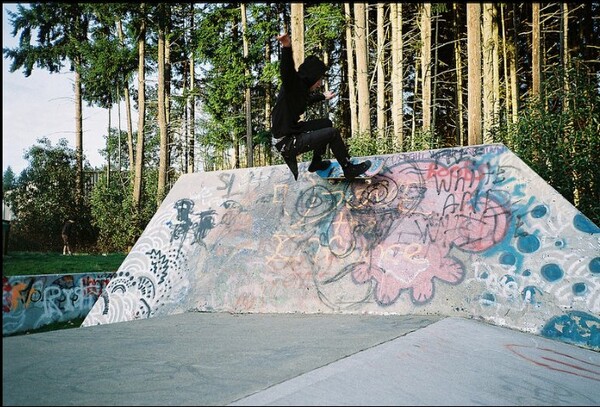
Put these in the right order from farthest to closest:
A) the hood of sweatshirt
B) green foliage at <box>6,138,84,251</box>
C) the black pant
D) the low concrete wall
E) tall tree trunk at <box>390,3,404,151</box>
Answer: green foliage at <box>6,138,84,251</box>, tall tree trunk at <box>390,3,404,151</box>, the low concrete wall, the black pant, the hood of sweatshirt

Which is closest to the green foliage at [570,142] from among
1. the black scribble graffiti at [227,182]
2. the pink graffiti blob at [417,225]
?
the pink graffiti blob at [417,225]

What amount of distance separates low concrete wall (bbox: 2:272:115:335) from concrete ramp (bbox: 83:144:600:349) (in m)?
3.50

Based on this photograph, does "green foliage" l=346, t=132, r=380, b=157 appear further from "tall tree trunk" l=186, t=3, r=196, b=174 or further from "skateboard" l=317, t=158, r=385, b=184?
"tall tree trunk" l=186, t=3, r=196, b=174

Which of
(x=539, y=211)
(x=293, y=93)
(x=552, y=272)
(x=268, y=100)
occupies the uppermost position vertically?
(x=268, y=100)

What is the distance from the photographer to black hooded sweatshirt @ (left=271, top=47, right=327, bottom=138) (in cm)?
527

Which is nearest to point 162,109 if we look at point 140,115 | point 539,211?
point 140,115

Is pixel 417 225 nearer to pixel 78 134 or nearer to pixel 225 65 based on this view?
pixel 225 65

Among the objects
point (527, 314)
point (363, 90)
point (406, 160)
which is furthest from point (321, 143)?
point (363, 90)

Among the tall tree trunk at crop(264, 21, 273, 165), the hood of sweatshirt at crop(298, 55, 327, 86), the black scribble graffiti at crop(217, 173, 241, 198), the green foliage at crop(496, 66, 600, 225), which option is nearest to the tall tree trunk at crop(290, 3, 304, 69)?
the black scribble graffiti at crop(217, 173, 241, 198)

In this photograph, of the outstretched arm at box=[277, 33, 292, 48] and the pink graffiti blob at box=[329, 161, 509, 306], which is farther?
the pink graffiti blob at box=[329, 161, 509, 306]

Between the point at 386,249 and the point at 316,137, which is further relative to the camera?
the point at 386,249

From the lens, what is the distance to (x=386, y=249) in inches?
267

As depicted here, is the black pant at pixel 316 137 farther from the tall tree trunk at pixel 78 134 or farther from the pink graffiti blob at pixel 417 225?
the tall tree trunk at pixel 78 134

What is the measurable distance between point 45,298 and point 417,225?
9130 mm
